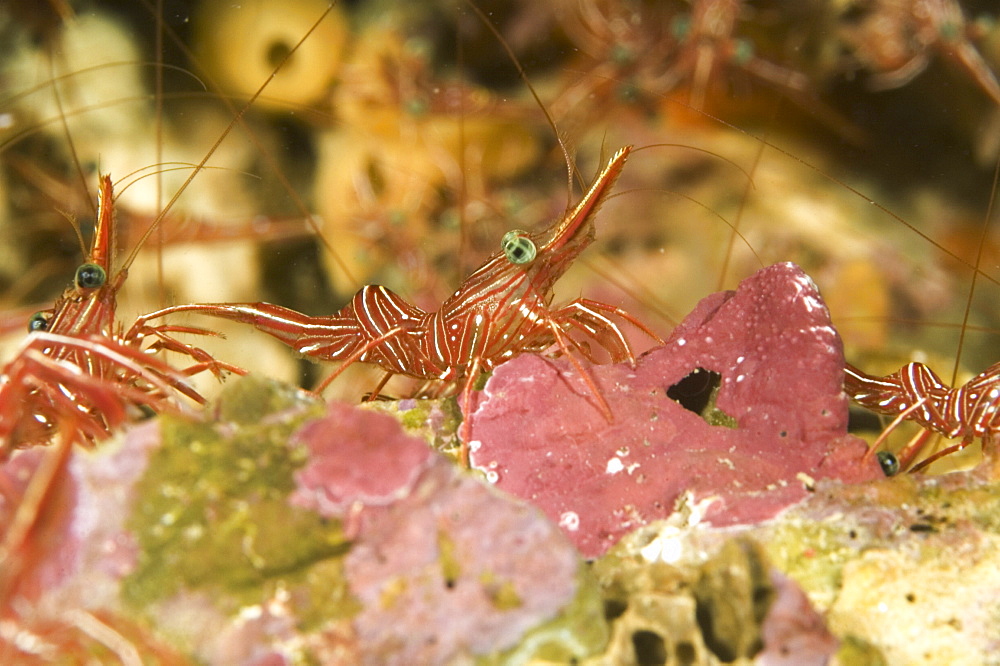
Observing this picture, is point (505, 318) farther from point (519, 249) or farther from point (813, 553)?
point (813, 553)

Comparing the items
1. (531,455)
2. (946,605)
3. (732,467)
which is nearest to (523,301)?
(531,455)

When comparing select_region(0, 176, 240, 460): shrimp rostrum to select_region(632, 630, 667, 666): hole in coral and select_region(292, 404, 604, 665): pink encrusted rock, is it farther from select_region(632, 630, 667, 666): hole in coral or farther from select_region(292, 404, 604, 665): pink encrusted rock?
select_region(632, 630, 667, 666): hole in coral

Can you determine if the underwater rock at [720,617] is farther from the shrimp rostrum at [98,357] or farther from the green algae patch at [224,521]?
the shrimp rostrum at [98,357]

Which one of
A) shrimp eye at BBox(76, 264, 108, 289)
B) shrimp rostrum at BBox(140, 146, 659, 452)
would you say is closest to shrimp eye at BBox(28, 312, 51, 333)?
shrimp eye at BBox(76, 264, 108, 289)

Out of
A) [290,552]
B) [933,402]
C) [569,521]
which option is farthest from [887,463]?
[290,552]

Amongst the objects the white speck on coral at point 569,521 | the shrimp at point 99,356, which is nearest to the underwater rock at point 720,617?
the white speck on coral at point 569,521

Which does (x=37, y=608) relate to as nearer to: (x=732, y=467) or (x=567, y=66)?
(x=732, y=467)

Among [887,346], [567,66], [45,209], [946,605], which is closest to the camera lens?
[946,605]
